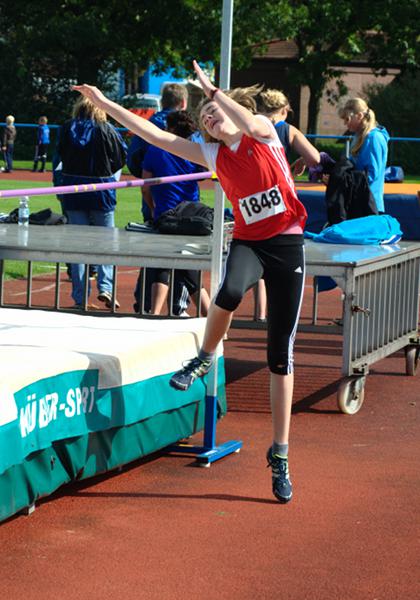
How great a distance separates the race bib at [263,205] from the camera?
17.6ft

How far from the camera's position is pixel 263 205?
539 cm

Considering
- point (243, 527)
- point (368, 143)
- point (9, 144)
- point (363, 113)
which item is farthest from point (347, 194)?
point (9, 144)

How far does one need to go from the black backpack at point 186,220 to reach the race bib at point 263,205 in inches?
151

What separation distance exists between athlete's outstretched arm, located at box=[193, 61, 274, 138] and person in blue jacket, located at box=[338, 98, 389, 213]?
4.18 metres

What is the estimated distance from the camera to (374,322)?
26.0ft

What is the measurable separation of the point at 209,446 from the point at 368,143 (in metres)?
3.92

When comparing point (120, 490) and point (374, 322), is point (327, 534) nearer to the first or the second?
point (120, 490)

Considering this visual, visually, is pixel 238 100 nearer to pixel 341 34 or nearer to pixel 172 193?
pixel 172 193

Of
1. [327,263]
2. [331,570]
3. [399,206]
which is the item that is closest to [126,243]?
[327,263]

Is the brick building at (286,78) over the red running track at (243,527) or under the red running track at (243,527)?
over

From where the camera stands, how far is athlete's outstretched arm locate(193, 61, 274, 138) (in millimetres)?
5250

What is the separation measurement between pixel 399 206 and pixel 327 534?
31.7 feet

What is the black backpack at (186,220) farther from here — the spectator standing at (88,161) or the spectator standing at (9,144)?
the spectator standing at (9,144)

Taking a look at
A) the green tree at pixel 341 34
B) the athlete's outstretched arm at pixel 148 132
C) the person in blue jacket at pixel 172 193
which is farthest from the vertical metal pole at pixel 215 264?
the green tree at pixel 341 34
